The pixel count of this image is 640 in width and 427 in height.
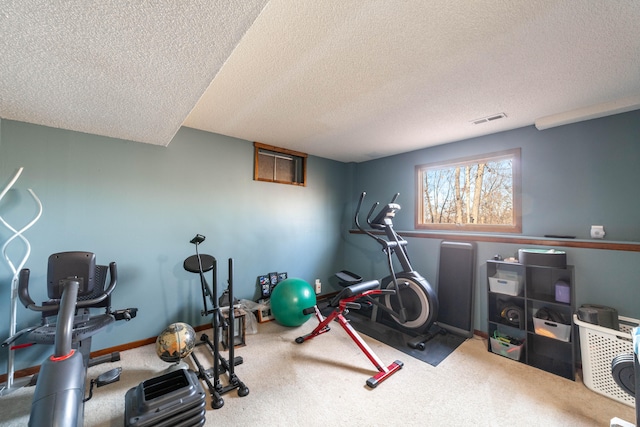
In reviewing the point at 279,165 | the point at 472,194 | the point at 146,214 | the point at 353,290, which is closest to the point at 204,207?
the point at 146,214

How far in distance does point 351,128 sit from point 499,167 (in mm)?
1884

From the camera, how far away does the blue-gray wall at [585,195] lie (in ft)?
7.04

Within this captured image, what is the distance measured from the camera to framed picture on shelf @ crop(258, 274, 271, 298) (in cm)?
343

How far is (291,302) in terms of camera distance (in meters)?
2.96

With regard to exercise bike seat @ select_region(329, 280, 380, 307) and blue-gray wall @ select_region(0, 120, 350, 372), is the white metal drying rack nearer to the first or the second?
blue-gray wall @ select_region(0, 120, 350, 372)

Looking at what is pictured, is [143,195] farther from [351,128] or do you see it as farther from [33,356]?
[351,128]

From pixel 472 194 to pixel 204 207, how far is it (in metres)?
3.44

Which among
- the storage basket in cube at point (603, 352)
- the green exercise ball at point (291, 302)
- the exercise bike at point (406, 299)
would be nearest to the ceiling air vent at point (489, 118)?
the exercise bike at point (406, 299)

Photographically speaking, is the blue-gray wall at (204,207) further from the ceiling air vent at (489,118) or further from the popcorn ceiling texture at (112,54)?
the popcorn ceiling texture at (112,54)

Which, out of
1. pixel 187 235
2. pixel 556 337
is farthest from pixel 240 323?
pixel 556 337

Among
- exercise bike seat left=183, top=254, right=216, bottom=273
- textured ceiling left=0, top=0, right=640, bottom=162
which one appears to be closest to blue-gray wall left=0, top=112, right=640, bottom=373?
textured ceiling left=0, top=0, right=640, bottom=162

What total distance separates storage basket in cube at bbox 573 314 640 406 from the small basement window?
3.47 meters

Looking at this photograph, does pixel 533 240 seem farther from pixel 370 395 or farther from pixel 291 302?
pixel 291 302

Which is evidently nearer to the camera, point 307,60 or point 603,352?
point 307,60
